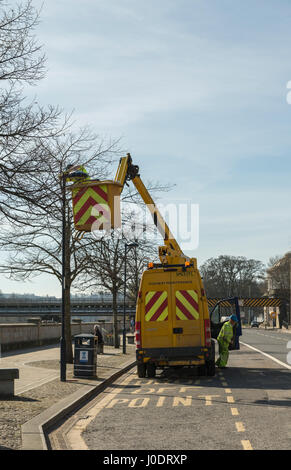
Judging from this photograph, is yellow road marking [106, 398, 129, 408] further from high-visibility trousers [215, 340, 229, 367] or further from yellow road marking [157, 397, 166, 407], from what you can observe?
high-visibility trousers [215, 340, 229, 367]

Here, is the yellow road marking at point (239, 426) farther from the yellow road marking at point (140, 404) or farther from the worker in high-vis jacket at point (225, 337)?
the worker in high-vis jacket at point (225, 337)

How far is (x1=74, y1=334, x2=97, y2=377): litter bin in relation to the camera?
1720 centimetres

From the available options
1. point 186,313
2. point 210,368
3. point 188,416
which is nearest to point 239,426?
point 188,416

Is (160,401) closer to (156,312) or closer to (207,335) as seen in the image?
(207,335)

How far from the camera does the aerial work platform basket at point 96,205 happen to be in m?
11.6

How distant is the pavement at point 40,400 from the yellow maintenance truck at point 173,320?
1.63 meters

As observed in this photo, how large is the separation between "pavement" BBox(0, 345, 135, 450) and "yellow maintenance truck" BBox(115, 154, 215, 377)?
163cm

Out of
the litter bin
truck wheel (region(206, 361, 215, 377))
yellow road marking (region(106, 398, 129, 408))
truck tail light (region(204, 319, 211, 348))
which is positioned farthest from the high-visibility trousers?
yellow road marking (region(106, 398, 129, 408))

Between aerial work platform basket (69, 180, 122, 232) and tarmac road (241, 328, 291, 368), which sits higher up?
aerial work platform basket (69, 180, 122, 232)

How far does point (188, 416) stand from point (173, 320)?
21.4ft

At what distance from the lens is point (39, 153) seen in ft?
39.7
